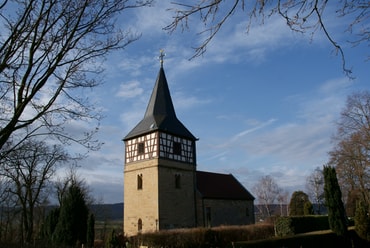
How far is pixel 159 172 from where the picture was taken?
27.6m

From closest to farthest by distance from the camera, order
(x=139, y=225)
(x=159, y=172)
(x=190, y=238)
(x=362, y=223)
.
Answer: (x=190, y=238) < (x=362, y=223) < (x=159, y=172) < (x=139, y=225)

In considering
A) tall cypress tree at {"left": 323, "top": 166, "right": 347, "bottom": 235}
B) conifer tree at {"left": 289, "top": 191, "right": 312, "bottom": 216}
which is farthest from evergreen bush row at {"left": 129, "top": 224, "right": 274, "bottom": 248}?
conifer tree at {"left": 289, "top": 191, "right": 312, "bottom": 216}

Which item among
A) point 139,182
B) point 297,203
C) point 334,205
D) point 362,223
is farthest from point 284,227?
point 297,203

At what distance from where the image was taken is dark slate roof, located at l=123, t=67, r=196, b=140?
29125 millimetres

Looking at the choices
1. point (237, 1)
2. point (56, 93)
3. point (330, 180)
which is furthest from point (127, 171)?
point (237, 1)

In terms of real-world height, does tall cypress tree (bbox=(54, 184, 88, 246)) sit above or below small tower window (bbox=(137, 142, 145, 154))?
below

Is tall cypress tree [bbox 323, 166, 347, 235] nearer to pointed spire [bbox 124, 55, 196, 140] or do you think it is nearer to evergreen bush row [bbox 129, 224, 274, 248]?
evergreen bush row [bbox 129, 224, 274, 248]

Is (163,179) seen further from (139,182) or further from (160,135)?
(160,135)

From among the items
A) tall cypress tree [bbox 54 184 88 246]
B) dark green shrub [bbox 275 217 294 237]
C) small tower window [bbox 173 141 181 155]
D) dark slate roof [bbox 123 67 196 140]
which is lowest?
dark green shrub [bbox 275 217 294 237]

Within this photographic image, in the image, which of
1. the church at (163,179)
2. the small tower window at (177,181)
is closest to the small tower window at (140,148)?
the church at (163,179)

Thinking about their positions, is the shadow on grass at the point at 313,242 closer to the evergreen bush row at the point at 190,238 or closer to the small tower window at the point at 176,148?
the evergreen bush row at the point at 190,238

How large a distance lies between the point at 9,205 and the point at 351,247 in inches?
1067

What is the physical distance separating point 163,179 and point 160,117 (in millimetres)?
5352

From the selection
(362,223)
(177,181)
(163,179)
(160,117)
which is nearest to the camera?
(362,223)
